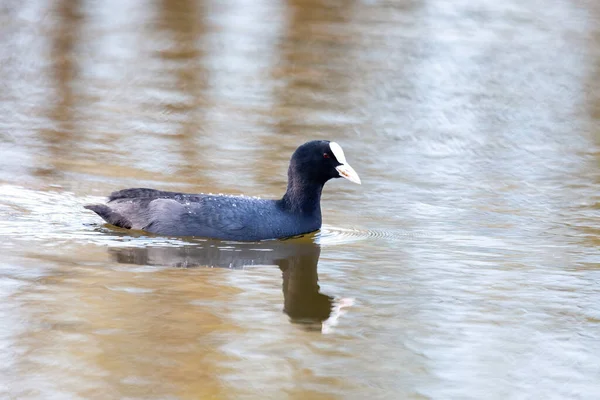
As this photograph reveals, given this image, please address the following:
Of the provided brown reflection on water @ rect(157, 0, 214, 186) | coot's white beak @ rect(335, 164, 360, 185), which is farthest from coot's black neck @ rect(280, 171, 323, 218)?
brown reflection on water @ rect(157, 0, 214, 186)

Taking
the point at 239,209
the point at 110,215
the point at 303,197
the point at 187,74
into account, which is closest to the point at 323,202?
the point at 303,197

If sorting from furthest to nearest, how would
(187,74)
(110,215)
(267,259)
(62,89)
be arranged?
(187,74) < (62,89) < (110,215) < (267,259)

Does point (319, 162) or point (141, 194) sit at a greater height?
point (319, 162)

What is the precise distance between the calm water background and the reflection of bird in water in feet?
0.09

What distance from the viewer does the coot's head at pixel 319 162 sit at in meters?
9.07

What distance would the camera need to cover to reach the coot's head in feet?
29.8

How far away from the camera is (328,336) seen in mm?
6602

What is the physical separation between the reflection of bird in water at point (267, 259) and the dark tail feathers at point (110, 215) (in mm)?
476

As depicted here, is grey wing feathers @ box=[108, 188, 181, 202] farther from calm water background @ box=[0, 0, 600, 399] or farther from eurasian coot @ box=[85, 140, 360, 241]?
calm water background @ box=[0, 0, 600, 399]

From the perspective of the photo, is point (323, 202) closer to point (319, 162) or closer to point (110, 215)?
point (319, 162)

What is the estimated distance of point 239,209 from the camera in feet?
28.9

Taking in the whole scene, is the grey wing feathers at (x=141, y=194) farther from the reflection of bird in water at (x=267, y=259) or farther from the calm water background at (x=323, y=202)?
the reflection of bird in water at (x=267, y=259)

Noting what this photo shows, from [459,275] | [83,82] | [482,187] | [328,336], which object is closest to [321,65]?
[83,82]

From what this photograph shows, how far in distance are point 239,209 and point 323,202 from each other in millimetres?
1676
